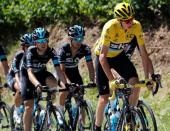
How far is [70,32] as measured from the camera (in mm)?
9836

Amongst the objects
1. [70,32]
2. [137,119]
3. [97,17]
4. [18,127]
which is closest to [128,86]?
[137,119]

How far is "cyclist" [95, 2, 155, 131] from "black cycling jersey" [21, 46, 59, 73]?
1.06m

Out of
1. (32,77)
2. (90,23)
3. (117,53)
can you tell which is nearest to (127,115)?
(117,53)

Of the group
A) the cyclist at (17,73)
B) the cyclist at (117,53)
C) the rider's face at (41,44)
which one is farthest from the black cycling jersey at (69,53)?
the cyclist at (117,53)

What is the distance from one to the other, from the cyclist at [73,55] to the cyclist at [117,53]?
38.7 inches

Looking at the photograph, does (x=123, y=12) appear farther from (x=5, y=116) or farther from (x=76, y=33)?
(x=5, y=116)

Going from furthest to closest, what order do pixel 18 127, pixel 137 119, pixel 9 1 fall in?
pixel 9 1
pixel 18 127
pixel 137 119

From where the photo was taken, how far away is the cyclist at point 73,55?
32.4 ft

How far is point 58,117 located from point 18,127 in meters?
2.09

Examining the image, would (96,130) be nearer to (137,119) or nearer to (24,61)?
(137,119)

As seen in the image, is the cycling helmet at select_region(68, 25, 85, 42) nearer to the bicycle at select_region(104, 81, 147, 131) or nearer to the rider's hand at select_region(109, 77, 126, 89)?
the bicycle at select_region(104, 81, 147, 131)

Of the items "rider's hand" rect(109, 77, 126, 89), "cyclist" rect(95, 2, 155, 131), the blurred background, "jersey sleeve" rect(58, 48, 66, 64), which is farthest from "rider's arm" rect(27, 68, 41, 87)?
the blurred background

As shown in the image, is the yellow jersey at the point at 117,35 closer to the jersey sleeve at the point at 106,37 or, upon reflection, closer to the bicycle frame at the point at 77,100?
the jersey sleeve at the point at 106,37

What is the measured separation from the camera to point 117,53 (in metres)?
8.77
